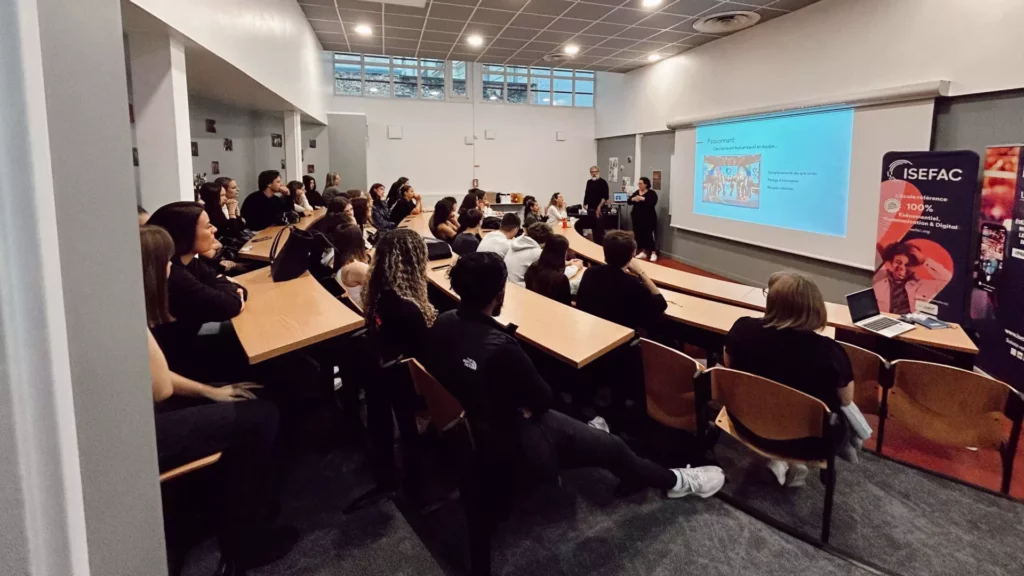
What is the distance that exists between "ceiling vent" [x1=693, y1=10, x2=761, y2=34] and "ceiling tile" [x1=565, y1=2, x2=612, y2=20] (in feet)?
4.05

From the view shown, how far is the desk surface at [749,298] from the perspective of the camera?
115 inches

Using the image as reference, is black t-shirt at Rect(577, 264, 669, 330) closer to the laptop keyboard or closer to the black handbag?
the laptop keyboard

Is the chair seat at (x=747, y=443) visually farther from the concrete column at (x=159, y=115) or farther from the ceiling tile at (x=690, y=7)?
the ceiling tile at (x=690, y=7)

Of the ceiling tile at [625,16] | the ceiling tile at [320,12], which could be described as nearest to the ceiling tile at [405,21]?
the ceiling tile at [320,12]

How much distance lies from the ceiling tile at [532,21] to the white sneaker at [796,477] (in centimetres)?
602

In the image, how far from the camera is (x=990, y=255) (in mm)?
4043

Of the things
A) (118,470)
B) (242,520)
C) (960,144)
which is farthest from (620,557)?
(960,144)

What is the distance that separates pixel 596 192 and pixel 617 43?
2976 millimetres

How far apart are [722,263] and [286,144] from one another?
20.8 feet

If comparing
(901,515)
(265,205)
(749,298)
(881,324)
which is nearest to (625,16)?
(749,298)

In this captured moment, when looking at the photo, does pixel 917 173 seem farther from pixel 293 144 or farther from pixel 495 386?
pixel 293 144

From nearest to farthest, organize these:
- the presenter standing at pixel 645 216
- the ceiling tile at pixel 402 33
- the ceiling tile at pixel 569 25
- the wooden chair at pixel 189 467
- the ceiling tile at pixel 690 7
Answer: the wooden chair at pixel 189 467, the ceiling tile at pixel 690 7, the ceiling tile at pixel 569 25, the ceiling tile at pixel 402 33, the presenter standing at pixel 645 216

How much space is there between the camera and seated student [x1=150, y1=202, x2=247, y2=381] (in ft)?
7.45

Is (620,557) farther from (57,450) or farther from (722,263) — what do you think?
(722,263)
